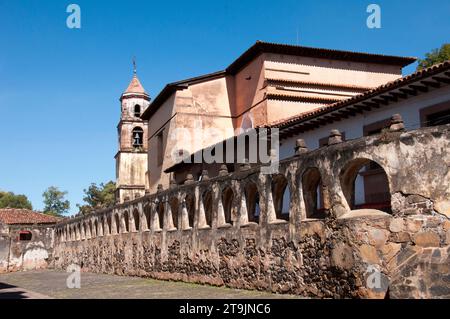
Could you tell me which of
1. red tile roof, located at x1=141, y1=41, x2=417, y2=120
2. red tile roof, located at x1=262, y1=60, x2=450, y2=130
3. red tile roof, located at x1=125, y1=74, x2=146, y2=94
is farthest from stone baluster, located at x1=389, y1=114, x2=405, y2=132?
red tile roof, located at x1=125, y1=74, x2=146, y2=94

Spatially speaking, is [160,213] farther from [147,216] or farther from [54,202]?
[54,202]

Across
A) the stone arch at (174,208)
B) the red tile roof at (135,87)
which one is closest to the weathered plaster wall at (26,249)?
the red tile roof at (135,87)

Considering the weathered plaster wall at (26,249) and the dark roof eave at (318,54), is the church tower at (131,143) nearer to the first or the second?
the weathered plaster wall at (26,249)

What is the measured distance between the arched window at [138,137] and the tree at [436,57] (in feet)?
86.7

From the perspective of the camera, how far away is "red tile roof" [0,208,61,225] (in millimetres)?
41969

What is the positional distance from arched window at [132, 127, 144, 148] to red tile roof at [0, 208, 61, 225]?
9.91 meters

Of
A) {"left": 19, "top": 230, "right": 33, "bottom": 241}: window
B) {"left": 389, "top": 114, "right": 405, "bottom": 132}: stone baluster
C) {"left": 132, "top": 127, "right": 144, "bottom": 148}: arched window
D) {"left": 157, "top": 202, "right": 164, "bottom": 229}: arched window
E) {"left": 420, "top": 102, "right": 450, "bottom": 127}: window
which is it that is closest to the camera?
{"left": 389, "top": 114, "right": 405, "bottom": 132}: stone baluster

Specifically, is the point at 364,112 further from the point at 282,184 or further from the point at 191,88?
the point at 191,88

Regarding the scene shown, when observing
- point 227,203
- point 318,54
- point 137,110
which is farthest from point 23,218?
point 227,203

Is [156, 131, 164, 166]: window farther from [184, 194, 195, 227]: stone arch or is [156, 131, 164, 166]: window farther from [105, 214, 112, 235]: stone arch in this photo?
[184, 194, 195, 227]: stone arch

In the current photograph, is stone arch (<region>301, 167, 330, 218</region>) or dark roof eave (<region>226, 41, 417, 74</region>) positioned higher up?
dark roof eave (<region>226, 41, 417, 74</region>)

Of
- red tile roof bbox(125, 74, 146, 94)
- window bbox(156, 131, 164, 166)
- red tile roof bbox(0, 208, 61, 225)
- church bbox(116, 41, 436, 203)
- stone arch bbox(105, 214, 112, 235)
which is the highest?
red tile roof bbox(125, 74, 146, 94)

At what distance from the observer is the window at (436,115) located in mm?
12406

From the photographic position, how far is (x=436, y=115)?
12766mm
